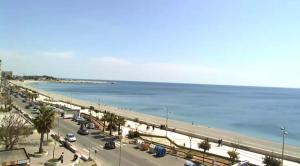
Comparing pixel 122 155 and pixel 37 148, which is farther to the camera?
pixel 37 148

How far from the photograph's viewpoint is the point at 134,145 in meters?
42.3

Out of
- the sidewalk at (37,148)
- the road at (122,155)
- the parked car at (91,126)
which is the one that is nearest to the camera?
the sidewalk at (37,148)

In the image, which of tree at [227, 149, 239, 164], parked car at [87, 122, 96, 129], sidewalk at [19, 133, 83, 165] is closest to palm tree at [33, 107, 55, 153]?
sidewalk at [19, 133, 83, 165]

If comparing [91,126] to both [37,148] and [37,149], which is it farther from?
[37,149]

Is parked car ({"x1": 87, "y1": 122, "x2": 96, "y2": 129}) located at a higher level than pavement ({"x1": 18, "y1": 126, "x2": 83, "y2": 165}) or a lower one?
higher

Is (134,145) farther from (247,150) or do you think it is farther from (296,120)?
(296,120)

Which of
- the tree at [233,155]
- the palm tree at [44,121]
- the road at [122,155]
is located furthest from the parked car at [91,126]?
the tree at [233,155]

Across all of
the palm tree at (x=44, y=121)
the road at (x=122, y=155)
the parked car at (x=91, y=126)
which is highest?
the palm tree at (x=44, y=121)

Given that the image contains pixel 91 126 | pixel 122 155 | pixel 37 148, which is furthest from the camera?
pixel 91 126

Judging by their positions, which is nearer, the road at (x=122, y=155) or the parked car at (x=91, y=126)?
the road at (x=122, y=155)

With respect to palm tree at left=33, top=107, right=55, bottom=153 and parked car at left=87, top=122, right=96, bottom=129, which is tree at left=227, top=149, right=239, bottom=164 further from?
parked car at left=87, top=122, right=96, bottom=129

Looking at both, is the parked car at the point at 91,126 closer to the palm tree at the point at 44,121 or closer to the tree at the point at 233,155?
the palm tree at the point at 44,121

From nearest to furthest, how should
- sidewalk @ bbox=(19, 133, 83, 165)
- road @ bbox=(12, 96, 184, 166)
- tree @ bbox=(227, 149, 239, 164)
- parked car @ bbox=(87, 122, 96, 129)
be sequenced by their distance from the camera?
sidewalk @ bbox=(19, 133, 83, 165), road @ bbox=(12, 96, 184, 166), tree @ bbox=(227, 149, 239, 164), parked car @ bbox=(87, 122, 96, 129)

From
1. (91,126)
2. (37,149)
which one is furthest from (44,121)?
(91,126)
